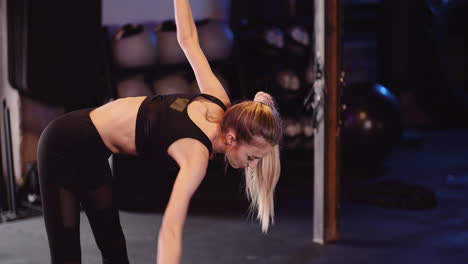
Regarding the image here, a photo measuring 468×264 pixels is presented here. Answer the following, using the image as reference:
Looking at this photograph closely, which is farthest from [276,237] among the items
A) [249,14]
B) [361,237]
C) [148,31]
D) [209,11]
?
[249,14]

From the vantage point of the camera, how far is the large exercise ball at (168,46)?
509 cm

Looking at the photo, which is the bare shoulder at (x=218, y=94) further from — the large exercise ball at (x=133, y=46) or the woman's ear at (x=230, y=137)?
the large exercise ball at (x=133, y=46)

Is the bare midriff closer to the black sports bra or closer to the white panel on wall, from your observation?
the black sports bra

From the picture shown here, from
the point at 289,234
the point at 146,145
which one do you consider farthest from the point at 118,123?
the point at 289,234

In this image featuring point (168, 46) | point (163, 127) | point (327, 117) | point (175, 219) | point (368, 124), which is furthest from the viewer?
point (368, 124)

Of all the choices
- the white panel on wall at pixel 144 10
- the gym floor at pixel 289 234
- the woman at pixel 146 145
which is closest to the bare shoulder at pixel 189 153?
the woman at pixel 146 145

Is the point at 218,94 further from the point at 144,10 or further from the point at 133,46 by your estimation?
the point at 144,10

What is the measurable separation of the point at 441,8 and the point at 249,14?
3150mm

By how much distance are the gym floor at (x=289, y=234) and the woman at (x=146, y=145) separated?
1190 millimetres

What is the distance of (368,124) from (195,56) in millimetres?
3645

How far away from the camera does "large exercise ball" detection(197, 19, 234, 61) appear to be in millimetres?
5176

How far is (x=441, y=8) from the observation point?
8.34m

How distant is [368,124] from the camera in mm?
5441

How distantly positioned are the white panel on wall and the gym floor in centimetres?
175
